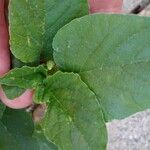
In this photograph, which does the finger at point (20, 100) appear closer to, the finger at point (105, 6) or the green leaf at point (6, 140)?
the green leaf at point (6, 140)

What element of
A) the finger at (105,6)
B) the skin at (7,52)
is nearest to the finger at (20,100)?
the skin at (7,52)

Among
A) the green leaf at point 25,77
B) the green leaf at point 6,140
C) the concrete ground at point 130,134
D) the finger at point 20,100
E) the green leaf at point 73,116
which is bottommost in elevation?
the concrete ground at point 130,134

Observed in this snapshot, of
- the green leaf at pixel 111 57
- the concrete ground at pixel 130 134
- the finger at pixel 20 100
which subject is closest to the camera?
the green leaf at pixel 111 57

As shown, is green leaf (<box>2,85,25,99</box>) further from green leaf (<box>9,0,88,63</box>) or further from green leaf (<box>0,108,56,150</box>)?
green leaf (<box>0,108,56,150</box>)

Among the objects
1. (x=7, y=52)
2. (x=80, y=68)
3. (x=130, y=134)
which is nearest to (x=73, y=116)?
(x=80, y=68)

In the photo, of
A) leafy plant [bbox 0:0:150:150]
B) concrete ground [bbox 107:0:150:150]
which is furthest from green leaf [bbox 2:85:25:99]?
concrete ground [bbox 107:0:150:150]

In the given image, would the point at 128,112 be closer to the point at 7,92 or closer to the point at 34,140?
the point at 7,92

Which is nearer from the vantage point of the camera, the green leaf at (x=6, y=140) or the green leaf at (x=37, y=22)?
the green leaf at (x=37, y=22)
